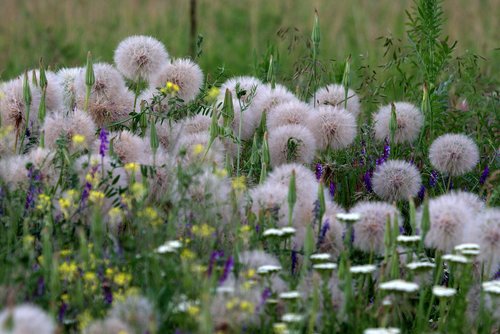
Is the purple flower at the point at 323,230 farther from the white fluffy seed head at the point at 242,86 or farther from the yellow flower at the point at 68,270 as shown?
the white fluffy seed head at the point at 242,86

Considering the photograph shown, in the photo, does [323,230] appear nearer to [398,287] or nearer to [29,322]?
[398,287]

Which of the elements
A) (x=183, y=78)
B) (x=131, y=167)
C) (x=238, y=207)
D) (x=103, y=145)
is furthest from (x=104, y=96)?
(x=238, y=207)

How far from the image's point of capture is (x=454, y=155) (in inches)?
178

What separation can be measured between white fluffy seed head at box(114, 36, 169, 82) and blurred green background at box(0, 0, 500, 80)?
498cm

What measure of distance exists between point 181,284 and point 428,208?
92 cm

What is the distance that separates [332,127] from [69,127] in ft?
4.02

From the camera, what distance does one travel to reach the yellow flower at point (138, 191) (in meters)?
3.28

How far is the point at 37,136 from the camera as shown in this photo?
4.45 m

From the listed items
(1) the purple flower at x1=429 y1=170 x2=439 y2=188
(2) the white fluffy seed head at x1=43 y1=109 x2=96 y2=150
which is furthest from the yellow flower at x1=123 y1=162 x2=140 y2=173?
(1) the purple flower at x1=429 y1=170 x2=439 y2=188

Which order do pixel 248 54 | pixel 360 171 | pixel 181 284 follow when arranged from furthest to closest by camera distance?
1. pixel 248 54
2. pixel 360 171
3. pixel 181 284

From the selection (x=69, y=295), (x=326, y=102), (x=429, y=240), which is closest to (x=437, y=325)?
(x=429, y=240)

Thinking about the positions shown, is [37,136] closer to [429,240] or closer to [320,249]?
[320,249]

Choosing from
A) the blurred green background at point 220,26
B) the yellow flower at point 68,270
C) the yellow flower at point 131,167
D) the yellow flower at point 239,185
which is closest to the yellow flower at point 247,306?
the yellow flower at point 68,270

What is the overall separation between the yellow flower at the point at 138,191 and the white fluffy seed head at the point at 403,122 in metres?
1.60
